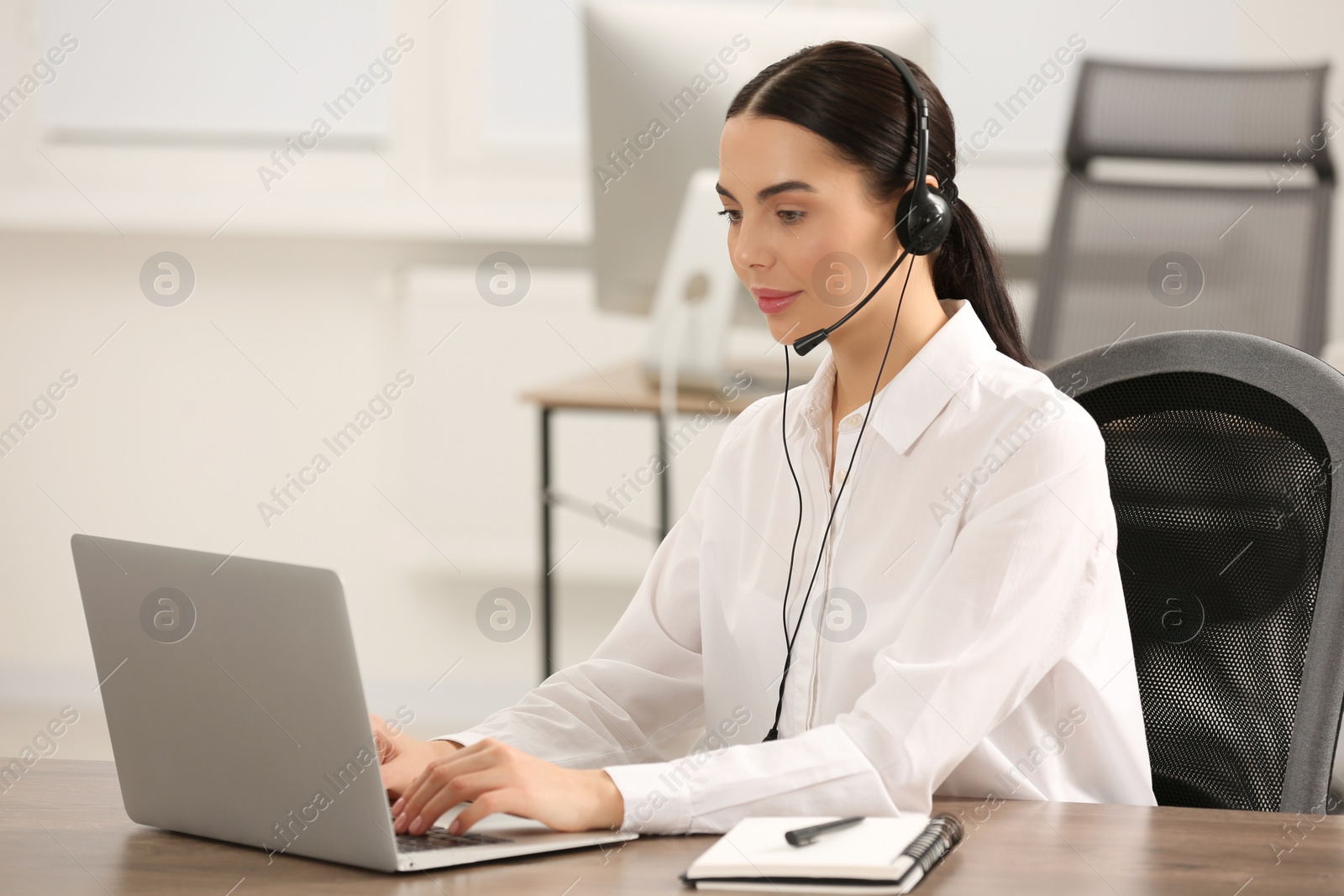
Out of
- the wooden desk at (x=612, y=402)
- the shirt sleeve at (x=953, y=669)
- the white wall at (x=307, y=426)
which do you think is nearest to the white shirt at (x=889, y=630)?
the shirt sleeve at (x=953, y=669)

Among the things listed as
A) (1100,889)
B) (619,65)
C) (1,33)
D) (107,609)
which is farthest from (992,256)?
(1,33)

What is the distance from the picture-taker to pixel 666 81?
7.34 feet

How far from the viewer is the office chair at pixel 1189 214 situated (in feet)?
8.36

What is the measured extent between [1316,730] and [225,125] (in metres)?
3.05

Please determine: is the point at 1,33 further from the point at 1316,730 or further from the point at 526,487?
the point at 1316,730

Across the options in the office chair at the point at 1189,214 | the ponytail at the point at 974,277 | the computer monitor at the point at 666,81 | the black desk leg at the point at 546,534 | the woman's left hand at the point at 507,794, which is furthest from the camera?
the black desk leg at the point at 546,534

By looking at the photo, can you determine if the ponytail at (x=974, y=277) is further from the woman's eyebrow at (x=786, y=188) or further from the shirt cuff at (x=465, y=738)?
the shirt cuff at (x=465, y=738)

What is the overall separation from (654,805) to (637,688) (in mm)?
352

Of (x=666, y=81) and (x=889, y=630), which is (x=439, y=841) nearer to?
(x=889, y=630)

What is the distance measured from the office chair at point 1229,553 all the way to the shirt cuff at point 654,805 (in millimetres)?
493

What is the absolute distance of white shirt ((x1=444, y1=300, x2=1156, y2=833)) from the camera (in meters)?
0.96

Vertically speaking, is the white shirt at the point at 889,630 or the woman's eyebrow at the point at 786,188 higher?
the woman's eyebrow at the point at 786,188

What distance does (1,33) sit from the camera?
3.40 metres

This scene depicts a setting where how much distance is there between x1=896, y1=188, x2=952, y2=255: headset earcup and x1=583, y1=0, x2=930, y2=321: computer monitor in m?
1.05
